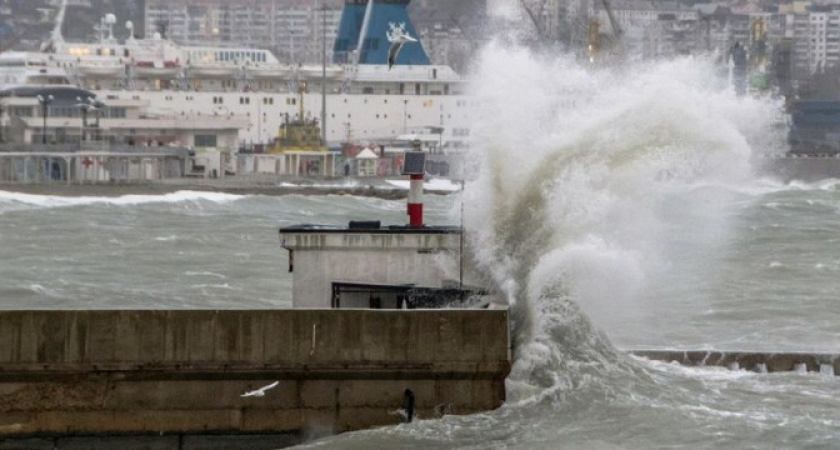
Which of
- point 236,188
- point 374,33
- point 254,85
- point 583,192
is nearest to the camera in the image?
point 583,192

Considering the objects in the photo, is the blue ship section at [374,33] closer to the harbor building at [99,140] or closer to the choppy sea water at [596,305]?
A: the harbor building at [99,140]

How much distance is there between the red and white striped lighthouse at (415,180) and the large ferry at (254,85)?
2738 inches

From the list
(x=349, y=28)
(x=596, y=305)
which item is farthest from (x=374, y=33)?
(x=596, y=305)

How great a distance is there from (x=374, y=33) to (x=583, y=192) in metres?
94.5

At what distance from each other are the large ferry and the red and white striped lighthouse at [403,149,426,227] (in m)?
69.5

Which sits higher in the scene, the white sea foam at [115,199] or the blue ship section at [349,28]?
the blue ship section at [349,28]

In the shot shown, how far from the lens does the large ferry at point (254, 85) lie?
96125 millimetres

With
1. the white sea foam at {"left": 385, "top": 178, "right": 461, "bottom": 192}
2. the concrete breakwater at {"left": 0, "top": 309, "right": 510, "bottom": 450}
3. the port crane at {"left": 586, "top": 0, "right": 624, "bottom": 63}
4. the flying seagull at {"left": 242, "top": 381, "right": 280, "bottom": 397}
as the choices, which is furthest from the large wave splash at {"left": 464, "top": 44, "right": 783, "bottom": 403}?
the port crane at {"left": 586, "top": 0, "right": 624, "bottom": 63}

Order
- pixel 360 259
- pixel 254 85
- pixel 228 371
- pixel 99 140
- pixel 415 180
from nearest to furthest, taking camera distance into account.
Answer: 1. pixel 228 371
2. pixel 360 259
3. pixel 415 180
4. pixel 99 140
5. pixel 254 85

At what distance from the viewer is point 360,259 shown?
21.1 m

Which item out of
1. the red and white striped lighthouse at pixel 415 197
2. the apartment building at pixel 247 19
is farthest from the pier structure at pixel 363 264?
the apartment building at pixel 247 19

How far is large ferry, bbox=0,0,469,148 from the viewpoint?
96.1 metres

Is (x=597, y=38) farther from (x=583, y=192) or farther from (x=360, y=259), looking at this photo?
(x=360, y=259)

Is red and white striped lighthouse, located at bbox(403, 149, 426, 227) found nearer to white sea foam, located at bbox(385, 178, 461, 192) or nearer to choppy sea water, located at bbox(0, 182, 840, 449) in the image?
choppy sea water, located at bbox(0, 182, 840, 449)
